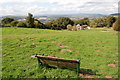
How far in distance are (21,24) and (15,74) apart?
140 feet

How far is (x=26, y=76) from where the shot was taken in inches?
224

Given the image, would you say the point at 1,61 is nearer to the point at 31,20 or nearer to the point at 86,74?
the point at 86,74

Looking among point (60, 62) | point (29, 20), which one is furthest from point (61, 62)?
point (29, 20)

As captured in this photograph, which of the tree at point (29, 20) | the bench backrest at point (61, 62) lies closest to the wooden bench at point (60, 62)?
the bench backrest at point (61, 62)

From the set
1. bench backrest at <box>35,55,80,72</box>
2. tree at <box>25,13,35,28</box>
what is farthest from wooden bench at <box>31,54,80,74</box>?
tree at <box>25,13,35,28</box>

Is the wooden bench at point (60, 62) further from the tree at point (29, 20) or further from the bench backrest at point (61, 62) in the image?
the tree at point (29, 20)

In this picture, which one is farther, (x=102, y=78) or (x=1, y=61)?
(x=1, y=61)

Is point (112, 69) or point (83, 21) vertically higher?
point (83, 21)

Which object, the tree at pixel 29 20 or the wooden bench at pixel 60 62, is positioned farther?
the tree at pixel 29 20

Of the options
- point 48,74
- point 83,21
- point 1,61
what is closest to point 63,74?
point 48,74

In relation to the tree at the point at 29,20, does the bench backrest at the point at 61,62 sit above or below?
below

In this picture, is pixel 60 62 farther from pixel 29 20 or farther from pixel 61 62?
pixel 29 20

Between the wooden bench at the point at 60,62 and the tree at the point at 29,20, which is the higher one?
the tree at the point at 29,20

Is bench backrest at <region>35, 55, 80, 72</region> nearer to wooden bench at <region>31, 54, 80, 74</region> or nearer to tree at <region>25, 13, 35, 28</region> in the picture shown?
wooden bench at <region>31, 54, 80, 74</region>
